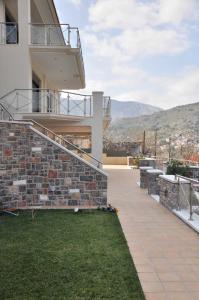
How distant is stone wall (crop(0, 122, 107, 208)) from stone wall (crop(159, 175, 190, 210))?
1.85 metres

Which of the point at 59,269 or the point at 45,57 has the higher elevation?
the point at 45,57

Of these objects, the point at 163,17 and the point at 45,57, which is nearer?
the point at 163,17

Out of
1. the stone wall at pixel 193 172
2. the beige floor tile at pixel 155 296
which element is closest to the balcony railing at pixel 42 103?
the stone wall at pixel 193 172

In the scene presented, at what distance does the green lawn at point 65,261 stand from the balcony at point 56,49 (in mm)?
8417

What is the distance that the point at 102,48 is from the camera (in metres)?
15.8

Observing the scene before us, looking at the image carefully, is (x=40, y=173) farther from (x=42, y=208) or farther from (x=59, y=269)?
(x=59, y=269)

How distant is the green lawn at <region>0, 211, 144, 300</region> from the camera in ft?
12.5

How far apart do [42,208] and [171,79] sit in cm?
2223

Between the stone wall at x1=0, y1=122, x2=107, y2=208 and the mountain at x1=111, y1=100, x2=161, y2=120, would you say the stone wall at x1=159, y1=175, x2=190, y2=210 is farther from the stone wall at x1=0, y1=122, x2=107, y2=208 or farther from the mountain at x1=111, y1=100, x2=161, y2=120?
the mountain at x1=111, y1=100, x2=161, y2=120

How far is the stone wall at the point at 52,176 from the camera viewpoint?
8391 millimetres

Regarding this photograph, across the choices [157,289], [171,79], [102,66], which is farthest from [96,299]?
[171,79]

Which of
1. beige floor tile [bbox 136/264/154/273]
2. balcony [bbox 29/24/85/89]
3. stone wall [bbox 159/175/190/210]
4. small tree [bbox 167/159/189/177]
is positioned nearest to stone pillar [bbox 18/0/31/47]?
balcony [bbox 29/24/85/89]

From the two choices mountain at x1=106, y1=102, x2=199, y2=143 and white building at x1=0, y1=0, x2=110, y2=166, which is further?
mountain at x1=106, y1=102, x2=199, y2=143

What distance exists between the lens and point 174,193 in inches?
321
